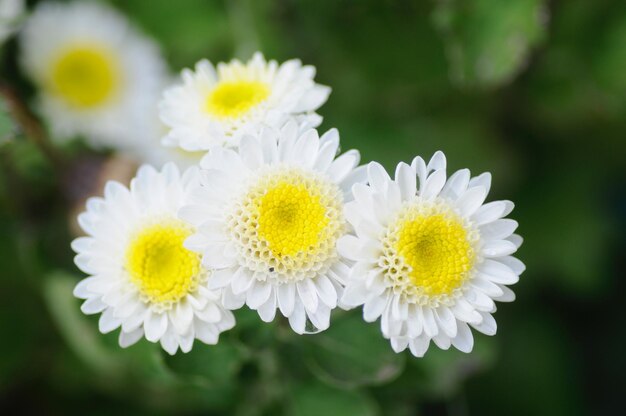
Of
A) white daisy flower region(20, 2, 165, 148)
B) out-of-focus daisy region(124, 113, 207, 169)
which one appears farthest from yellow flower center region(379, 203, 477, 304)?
white daisy flower region(20, 2, 165, 148)

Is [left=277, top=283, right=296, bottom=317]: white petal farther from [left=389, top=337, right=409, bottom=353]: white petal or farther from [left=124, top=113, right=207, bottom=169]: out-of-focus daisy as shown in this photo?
[left=124, top=113, right=207, bottom=169]: out-of-focus daisy

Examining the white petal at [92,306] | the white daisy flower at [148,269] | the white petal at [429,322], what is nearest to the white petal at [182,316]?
the white daisy flower at [148,269]

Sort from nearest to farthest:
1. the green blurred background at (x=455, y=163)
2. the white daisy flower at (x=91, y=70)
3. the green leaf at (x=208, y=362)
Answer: the green leaf at (x=208, y=362)
the green blurred background at (x=455, y=163)
the white daisy flower at (x=91, y=70)

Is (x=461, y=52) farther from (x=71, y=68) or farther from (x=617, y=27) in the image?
(x=71, y=68)

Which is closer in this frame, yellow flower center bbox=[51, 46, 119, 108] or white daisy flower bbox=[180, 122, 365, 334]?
white daisy flower bbox=[180, 122, 365, 334]

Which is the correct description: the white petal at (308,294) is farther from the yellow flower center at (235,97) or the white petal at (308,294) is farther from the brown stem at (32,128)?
the brown stem at (32,128)

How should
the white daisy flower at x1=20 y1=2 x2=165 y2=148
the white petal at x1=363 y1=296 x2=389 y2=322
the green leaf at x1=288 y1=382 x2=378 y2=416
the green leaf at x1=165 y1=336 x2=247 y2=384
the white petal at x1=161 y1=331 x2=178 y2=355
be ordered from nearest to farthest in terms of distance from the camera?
the white petal at x1=363 y1=296 x2=389 y2=322
the white petal at x1=161 y1=331 x2=178 y2=355
the green leaf at x1=165 y1=336 x2=247 y2=384
the green leaf at x1=288 y1=382 x2=378 y2=416
the white daisy flower at x1=20 y1=2 x2=165 y2=148
